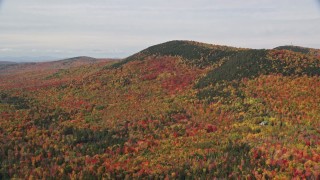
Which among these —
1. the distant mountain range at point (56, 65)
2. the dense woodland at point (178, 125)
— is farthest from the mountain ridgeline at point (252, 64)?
the distant mountain range at point (56, 65)

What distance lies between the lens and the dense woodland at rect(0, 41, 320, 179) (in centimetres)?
1670

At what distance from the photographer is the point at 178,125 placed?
24703 millimetres

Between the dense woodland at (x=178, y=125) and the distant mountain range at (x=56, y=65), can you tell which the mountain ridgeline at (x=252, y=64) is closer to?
the dense woodland at (x=178, y=125)

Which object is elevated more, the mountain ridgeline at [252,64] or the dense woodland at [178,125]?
the mountain ridgeline at [252,64]

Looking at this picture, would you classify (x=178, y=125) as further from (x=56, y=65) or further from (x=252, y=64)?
(x=56, y=65)

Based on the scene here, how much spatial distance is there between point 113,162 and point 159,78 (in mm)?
27403

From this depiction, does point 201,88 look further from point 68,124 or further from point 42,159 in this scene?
point 42,159

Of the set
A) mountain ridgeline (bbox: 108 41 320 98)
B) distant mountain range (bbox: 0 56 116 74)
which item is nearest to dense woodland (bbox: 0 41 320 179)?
mountain ridgeline (bbox: 108 41 320 98)

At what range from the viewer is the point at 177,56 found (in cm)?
5534

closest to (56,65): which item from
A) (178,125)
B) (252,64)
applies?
(252,64)

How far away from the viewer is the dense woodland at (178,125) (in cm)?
1670

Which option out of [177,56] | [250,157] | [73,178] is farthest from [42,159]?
[177,56]

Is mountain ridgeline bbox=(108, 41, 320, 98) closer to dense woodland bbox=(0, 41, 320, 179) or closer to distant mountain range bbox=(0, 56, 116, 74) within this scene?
dense woodland bbox=(0, 41, 320, 179)

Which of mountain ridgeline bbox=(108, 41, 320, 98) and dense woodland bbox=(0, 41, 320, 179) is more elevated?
mountain ridgeline bbox=(108, 41, 320, 98)
